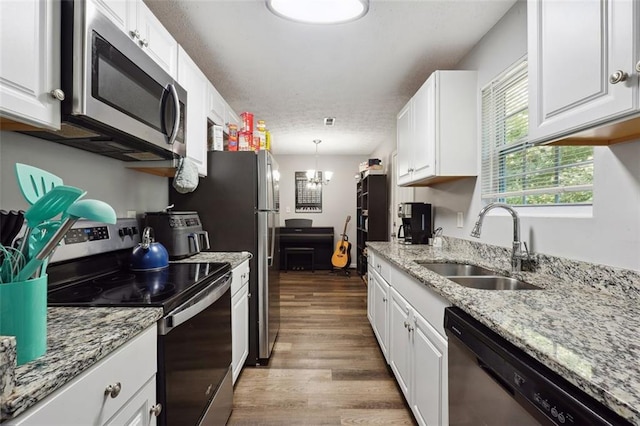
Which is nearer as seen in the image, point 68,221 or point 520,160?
point 68,221

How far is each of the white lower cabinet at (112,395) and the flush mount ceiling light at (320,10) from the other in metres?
1.59

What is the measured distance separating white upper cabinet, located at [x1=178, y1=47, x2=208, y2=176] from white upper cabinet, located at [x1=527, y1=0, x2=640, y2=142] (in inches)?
69.2

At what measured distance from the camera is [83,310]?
92 centimetres

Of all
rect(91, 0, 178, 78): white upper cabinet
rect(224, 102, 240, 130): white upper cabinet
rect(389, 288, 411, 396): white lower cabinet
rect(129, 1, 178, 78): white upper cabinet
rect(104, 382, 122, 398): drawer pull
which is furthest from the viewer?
rect(224, 102, 240, 130): white upper cabinet

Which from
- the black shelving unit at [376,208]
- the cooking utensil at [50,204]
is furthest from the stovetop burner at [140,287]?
the black shelving unit at [376,208]

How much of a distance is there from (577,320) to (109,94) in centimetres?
164

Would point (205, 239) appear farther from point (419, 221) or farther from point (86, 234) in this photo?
point (419, 221)

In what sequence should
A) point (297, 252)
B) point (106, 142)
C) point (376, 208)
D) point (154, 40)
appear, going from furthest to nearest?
point (297, 252)
point (376, 208)
point (154, 40)
point (106, 142)

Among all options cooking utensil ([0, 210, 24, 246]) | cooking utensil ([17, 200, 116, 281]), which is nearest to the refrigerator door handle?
cooking utensil ([0, 210, 24, 246])

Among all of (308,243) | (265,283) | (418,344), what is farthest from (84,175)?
(308,243)

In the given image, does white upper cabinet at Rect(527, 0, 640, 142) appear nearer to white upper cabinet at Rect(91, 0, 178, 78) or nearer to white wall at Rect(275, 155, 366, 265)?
white upper cabinet at Rect(91, 0, 178, 78)

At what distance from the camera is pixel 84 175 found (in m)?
1.40

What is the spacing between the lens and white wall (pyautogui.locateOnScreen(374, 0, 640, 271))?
1079mm

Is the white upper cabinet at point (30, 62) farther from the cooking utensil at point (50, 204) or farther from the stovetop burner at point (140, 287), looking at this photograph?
the stovetop burner at point (140, 287)
